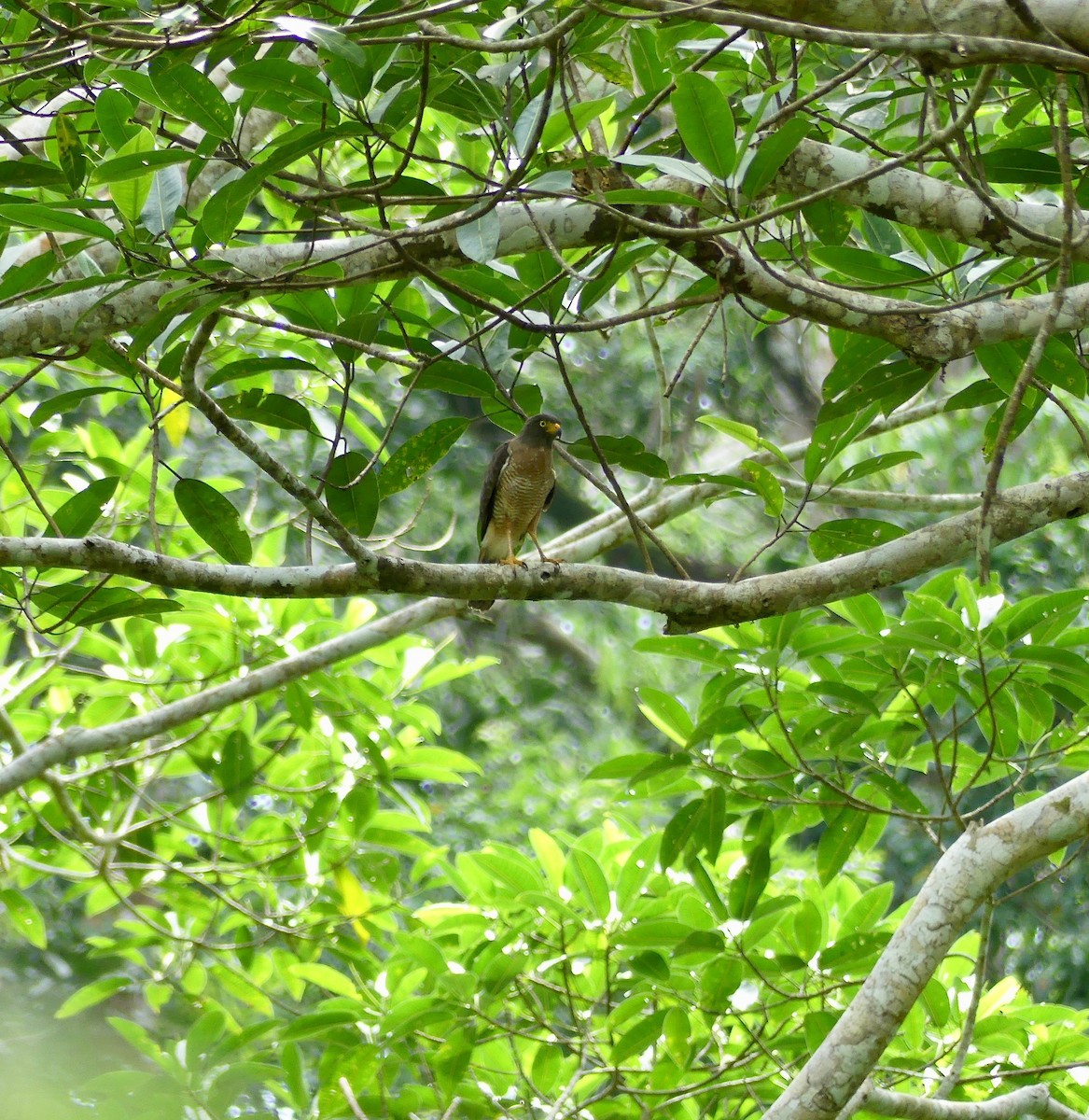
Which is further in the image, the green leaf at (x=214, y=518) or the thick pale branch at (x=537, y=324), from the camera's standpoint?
the green leaf at (x=214, y=518)

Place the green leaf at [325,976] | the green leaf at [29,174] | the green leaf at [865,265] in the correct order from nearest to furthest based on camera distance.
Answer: the green leaf at [29,174] → the green leaf at [865,265] → the green leaf at [325,976]

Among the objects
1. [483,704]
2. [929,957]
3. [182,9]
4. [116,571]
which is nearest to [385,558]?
[116,571]

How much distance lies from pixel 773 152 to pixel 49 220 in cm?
121

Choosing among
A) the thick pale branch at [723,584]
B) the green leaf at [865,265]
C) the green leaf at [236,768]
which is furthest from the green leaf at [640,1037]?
the green leaf at [865,265]

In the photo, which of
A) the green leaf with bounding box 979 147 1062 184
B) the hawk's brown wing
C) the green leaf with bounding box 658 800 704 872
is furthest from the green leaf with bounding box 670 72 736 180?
the hawk's brown wing

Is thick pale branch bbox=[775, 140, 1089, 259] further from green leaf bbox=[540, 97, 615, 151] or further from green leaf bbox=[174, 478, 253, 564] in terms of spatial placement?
green leaf bbox=[174, 478, 253, 564]

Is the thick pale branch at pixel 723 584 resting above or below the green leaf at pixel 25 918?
above

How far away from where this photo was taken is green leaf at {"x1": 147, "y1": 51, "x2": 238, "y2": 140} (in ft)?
6.46

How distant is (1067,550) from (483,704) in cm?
435

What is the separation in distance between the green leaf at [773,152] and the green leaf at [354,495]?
987 mm

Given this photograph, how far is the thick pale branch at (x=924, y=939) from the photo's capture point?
229 centimetres

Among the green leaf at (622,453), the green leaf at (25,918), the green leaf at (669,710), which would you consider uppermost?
the green leaf at (622,453)

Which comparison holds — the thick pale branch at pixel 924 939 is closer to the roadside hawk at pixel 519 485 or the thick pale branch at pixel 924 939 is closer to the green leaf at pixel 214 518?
the green leaf at pixel 214 518

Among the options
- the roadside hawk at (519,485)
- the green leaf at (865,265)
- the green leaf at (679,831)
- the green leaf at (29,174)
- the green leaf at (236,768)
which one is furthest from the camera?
the roadside hawk at (519,485)
